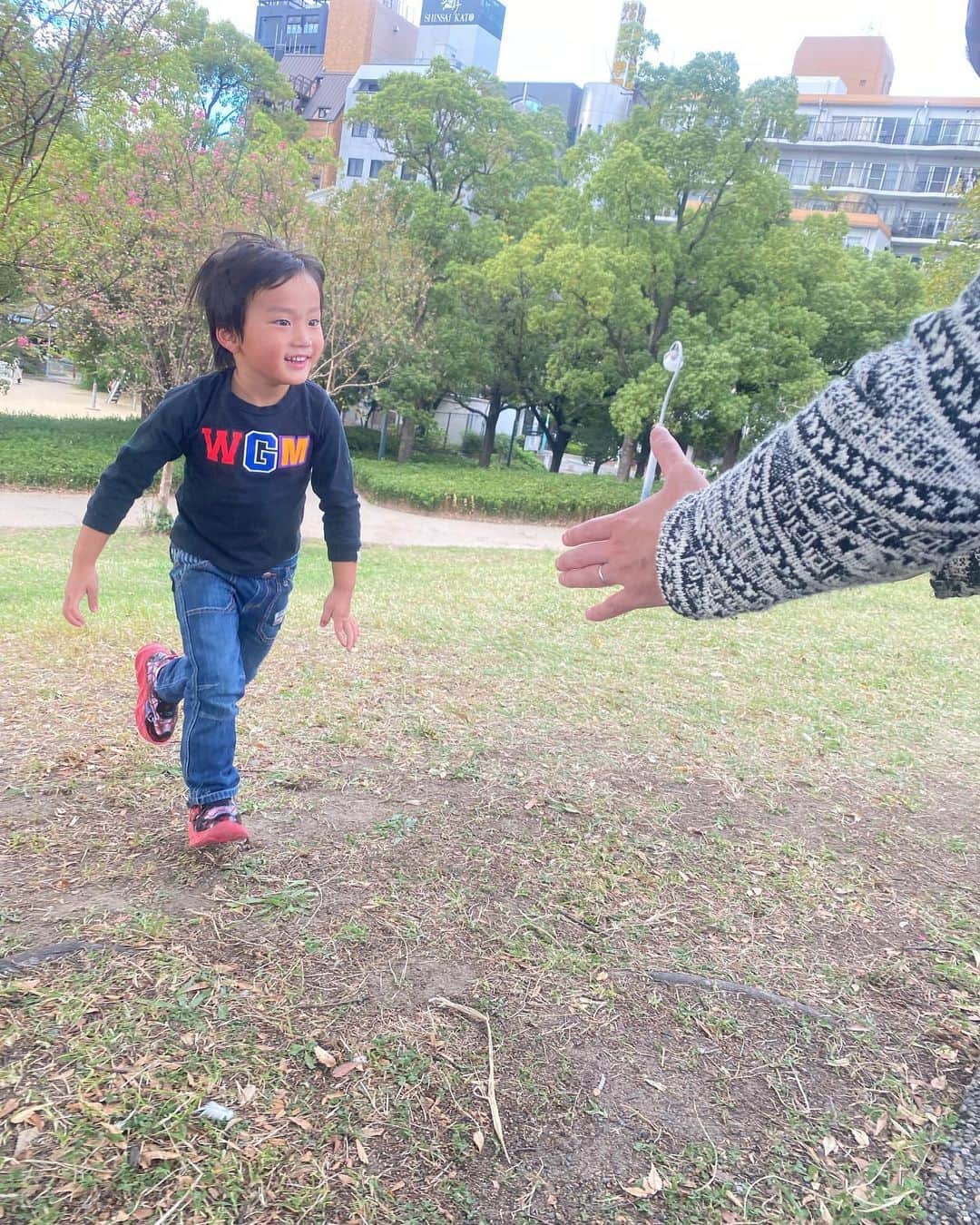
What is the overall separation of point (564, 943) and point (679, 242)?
1823cm

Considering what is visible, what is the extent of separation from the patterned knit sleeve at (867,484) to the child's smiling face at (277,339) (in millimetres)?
1434

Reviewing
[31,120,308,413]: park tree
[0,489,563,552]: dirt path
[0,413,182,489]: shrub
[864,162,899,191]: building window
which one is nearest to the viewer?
[31,120,308,413]: park tree

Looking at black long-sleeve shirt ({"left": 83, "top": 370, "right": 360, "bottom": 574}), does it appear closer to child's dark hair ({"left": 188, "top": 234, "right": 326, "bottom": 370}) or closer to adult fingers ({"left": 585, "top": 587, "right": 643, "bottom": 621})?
Answer: child's dark hair ({"left": 188, "top": 234, "right": 326, "bottom": 370})

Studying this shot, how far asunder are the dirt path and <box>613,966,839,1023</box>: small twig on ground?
33.9 feet

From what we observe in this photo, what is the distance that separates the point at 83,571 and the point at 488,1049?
1633mm

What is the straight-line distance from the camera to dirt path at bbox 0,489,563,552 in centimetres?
1291

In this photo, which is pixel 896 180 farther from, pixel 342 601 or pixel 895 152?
pixel 342 601

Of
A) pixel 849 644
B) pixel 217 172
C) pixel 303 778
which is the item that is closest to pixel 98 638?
pixel 303 778

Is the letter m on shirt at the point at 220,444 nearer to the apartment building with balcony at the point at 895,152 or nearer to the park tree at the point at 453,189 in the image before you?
the park tree at the point at 453,189

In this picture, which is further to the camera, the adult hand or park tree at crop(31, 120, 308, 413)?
park tree at crop(31, 120, 308, 413)

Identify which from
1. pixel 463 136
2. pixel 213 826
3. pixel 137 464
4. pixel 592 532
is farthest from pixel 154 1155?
pixel 463 136

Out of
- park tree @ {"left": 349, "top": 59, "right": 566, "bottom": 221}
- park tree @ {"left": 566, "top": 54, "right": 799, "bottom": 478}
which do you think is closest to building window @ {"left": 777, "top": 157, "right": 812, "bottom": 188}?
park tree @ {"left": 349, "top": 59, "right": 566, "bottom": 221}

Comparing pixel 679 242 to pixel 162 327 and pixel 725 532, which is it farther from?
pixel 725 532

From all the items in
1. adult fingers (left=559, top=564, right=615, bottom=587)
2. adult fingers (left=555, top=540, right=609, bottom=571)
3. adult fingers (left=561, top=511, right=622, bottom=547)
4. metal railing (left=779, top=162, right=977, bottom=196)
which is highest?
metal railing (left=779, top=162, right=977, bottom=196)
